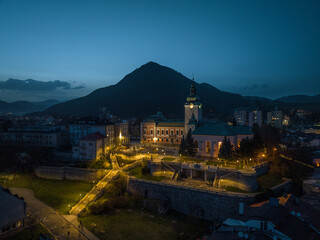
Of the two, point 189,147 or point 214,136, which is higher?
point 214,136

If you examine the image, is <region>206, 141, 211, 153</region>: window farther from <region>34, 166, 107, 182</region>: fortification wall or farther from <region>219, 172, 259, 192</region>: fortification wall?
<region>34, 166, 107, 182</region>: fortification wall

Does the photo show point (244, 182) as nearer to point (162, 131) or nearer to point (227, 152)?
point (227, 152)

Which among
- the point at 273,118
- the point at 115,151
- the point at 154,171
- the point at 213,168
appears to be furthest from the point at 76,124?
the point at 273,118

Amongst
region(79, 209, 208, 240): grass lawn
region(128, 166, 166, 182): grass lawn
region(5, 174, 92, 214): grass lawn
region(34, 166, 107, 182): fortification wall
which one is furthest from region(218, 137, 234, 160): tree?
region(5, 174, 92, 214): grass lawn

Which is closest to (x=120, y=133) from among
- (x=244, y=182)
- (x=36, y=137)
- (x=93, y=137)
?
(x=93, y=137)

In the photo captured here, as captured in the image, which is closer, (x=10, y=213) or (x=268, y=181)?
(x=10, y=213)

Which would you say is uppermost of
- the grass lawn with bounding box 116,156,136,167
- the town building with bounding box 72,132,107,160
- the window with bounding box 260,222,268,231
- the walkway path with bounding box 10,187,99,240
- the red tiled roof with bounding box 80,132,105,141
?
the red tiled roof with bounding box 80,132,105,141

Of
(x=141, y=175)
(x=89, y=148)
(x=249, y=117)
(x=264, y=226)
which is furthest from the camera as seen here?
(x=249, y=117)
